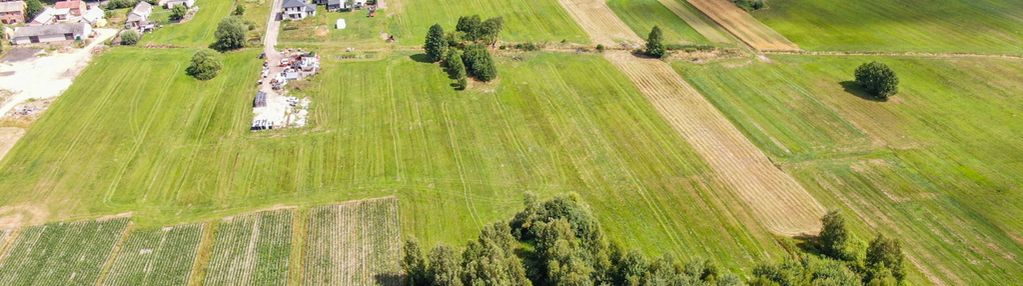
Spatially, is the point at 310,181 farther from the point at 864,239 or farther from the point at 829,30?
the point at 829,30

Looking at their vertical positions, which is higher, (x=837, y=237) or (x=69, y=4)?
(x=837, y=237)

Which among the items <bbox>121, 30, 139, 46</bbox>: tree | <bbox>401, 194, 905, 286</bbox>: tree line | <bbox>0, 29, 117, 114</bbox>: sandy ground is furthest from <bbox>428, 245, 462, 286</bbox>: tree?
<bbox>121, 30, 139, 46</bbox>: tree

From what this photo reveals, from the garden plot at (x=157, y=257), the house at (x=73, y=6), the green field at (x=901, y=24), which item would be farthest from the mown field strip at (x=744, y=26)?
the house at (x=73, y=6)

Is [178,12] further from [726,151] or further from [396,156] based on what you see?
[726,151]

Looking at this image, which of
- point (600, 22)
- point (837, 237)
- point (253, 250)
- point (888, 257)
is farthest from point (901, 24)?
point (253, 250)

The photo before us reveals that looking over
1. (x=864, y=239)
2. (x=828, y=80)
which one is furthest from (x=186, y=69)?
(x=828, y=80)

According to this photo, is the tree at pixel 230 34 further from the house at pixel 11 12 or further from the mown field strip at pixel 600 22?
the mown field strip at pixel 600 22
